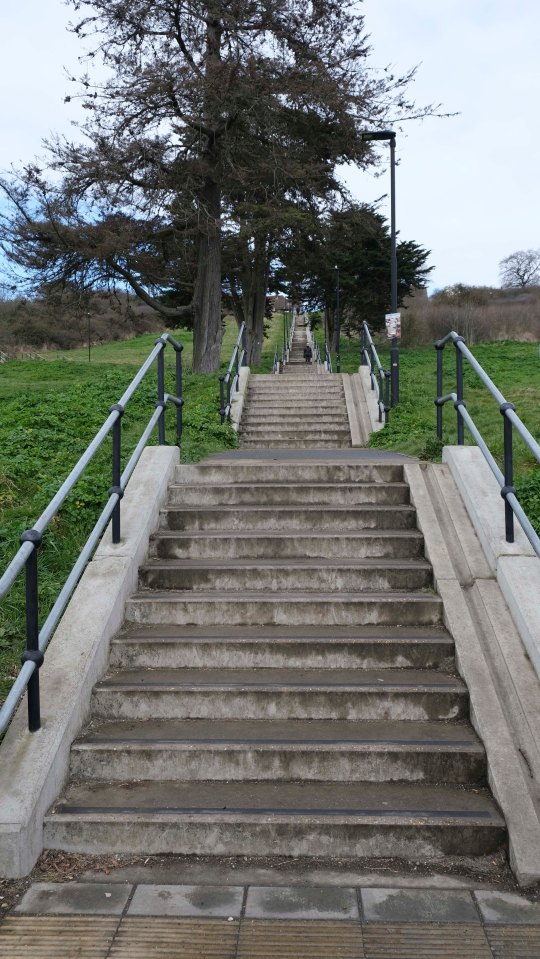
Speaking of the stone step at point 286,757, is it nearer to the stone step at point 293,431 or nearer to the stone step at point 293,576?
the stone step at point 293,576

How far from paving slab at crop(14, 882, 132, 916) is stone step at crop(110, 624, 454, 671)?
1.32m

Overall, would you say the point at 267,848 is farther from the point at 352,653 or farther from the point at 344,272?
the point at 344,272

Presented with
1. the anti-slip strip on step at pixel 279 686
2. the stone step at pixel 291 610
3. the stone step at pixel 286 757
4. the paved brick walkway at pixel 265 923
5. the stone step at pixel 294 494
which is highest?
the stone step at pixel 294 494

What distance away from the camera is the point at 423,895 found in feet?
9.29

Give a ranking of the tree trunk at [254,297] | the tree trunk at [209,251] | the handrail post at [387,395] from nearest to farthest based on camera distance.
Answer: the handrail post at [387,395] → the tree trunk at [209,251] → the tree trunk at [254,297]

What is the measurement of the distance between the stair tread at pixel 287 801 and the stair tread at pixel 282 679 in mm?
521

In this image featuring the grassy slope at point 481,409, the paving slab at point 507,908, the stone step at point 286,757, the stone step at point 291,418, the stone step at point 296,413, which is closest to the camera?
the paving slab at point 507,908

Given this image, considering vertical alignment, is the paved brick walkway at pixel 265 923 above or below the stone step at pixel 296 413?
below

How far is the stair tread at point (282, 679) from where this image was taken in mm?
3803

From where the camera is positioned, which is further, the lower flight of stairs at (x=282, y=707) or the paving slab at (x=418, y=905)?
the lower flight of stairs at (x=282, y=707)

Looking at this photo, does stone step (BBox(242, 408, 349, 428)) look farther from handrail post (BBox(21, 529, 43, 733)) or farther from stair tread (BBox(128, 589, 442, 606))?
handrail post (BBox(21, 529, 43, 733))

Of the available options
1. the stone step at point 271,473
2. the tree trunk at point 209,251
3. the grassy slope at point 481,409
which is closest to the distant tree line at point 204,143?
the tree trunk at point 209,251

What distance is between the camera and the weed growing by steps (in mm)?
4953

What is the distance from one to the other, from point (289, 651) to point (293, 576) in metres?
0.68
